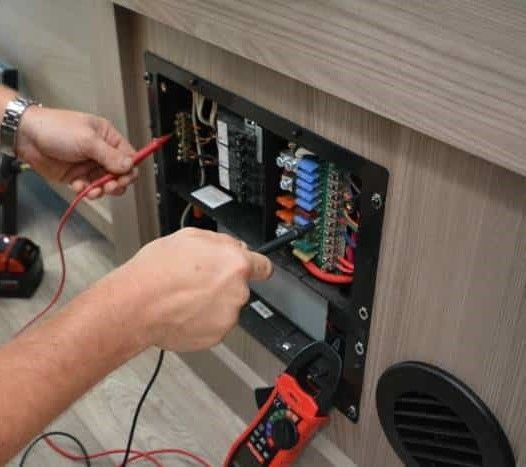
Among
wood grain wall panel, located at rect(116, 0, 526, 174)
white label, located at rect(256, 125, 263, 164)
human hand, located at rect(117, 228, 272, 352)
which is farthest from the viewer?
white label, located at rect(256, 125, 263, 164)

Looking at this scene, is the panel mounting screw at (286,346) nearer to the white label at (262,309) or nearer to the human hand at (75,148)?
the white label at (262,309)

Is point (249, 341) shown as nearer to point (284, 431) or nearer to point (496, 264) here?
point (284, 431)

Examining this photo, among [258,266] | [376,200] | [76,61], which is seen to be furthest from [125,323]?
[76,61]

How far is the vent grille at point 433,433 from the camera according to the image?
0.59 m

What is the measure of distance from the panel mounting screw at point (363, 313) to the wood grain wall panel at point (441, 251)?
15 millimetres

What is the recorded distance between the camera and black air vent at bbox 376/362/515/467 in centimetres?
55

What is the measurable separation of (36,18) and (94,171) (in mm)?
437

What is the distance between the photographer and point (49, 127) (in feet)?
2.46

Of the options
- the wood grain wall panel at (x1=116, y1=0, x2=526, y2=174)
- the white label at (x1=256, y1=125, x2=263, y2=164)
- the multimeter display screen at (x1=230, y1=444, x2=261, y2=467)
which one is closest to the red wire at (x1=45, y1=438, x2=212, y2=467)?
the multimeter display screen at (x1=230, y1=444, x2=261, y2=467)

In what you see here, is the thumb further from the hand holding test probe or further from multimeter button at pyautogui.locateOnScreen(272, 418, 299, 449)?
multimeter button at pyautogui.locateOnScreen(272, 418, 299, 449)

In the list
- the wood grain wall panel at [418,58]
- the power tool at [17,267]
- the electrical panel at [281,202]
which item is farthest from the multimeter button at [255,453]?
the power tool at [17,267]

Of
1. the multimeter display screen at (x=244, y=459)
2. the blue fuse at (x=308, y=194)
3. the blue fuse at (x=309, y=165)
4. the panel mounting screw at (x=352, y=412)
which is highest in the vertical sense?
the blue fuse at (x=309, y=165)

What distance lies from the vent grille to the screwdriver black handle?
0.20m

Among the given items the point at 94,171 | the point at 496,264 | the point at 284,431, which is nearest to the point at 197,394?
the point at 284,431
